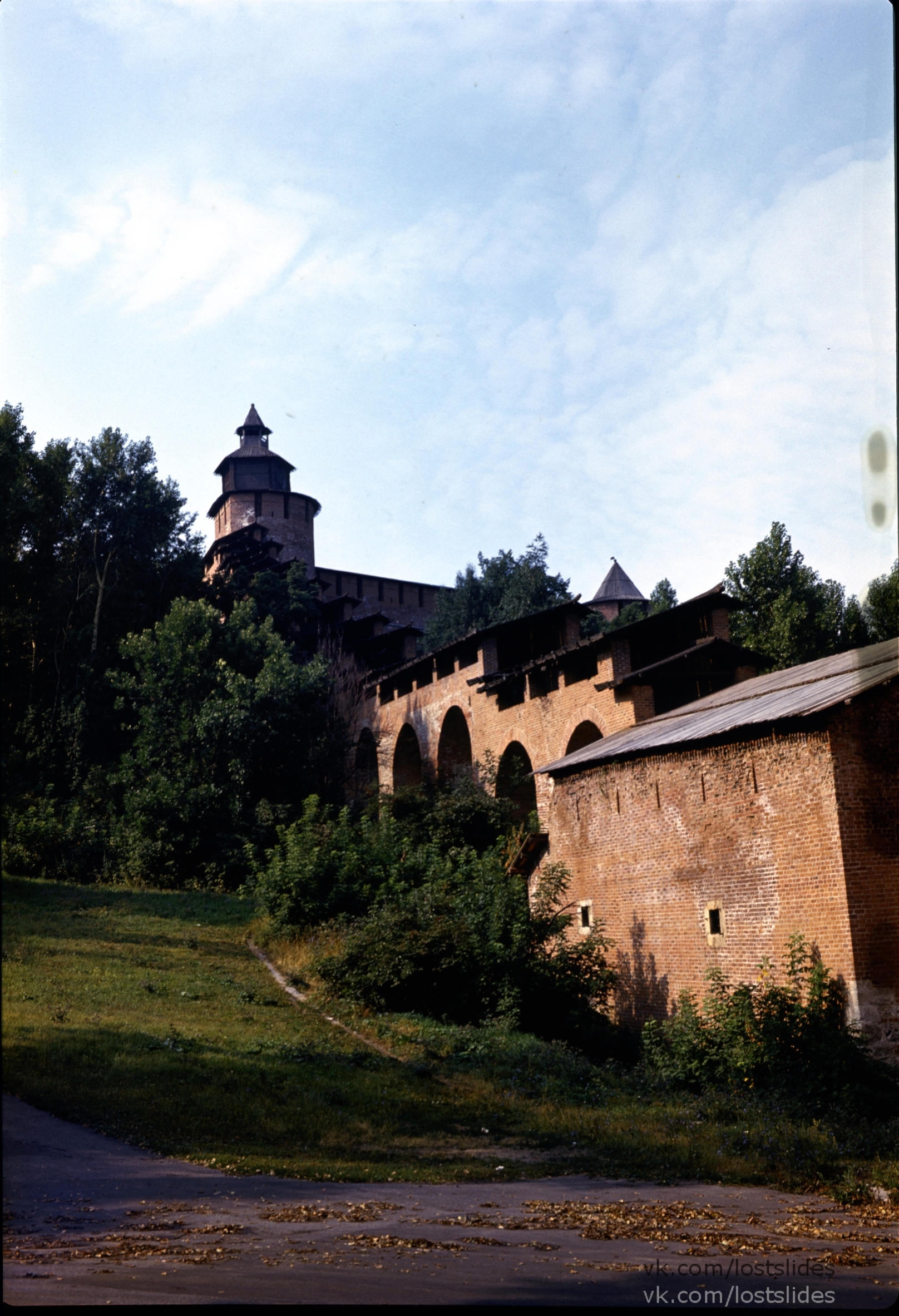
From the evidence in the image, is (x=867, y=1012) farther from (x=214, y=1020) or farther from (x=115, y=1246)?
(x=115, y=1246)

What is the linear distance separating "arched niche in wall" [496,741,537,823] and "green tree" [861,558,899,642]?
12.1 m

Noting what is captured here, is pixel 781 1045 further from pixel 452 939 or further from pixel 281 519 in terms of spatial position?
pixel 281 519

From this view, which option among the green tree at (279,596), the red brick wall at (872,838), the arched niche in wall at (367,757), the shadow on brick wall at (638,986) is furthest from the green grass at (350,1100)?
the green tree at (279,596)

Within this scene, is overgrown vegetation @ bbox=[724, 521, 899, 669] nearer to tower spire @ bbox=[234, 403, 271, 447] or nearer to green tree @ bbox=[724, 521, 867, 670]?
green tree @ bbox=[724, 521, 867, 670]

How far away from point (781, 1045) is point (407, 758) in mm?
20442

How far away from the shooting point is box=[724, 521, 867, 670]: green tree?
27.5m

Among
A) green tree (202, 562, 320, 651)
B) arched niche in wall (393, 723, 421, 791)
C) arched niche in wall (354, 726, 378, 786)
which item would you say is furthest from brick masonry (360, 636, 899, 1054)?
green tree (202, 562, 320, 651)

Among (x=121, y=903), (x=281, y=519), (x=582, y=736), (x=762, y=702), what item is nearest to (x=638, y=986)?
(x=762, y=702)

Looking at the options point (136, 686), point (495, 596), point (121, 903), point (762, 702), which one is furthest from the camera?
point (495, 596)

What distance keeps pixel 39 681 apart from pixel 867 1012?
880 centimetres

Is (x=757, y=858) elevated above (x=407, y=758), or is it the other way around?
(x=407, y=758)

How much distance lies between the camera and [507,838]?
18188mm

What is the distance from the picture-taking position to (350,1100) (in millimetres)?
9195

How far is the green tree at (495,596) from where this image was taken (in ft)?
121
